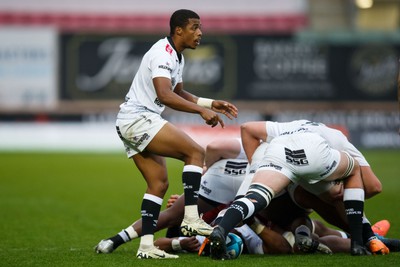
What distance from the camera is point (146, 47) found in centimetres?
2294

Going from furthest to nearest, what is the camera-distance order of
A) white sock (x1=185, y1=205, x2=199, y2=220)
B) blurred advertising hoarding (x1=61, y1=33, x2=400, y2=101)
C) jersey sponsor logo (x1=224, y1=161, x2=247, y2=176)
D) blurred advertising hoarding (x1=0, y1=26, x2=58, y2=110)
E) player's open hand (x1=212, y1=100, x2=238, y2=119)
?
blurred advertising hoarding (x1=0, y1=26, x2=58, y2=110) < blurred advertising hoarding (x1=61, y1=33, x2=400, y2=101) < jersey sponsor logo (x1=224, y1=161, x2=247, y2=176) < player's open hand (x1=212, y1=100, x2=238, y2=119) < white sock (x1=185, y1=205, x2=199, y2=220)

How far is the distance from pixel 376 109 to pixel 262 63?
3.30 m

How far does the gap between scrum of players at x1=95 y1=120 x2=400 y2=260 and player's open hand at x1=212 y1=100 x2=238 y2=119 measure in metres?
0.38

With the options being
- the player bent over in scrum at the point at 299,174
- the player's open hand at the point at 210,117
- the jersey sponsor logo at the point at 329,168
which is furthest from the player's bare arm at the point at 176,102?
the jersey sponsor logo at the point at 329,168

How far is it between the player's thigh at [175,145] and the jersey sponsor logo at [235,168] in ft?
2.66

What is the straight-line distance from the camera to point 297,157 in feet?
21.6

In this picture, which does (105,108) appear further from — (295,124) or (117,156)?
(295,124)

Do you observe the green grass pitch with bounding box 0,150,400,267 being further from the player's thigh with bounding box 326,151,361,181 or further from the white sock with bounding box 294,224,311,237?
the player's thigh with bounding box 326,151,361,181

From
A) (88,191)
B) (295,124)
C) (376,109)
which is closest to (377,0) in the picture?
(376,109)

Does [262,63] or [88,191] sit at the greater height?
[262,63]

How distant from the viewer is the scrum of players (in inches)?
259

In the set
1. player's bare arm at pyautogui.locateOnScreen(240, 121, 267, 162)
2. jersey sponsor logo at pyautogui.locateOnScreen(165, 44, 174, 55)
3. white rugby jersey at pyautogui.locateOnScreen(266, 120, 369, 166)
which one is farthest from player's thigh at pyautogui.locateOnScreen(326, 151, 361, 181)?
jersey sponsor logo at pyautogui.locateOnScreen(165, 44, 174, 55)

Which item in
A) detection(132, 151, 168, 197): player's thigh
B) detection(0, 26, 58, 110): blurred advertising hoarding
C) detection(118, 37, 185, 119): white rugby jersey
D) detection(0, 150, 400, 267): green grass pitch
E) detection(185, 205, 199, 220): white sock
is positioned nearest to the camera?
detection(0, 150, 400, 267): green grass pitch

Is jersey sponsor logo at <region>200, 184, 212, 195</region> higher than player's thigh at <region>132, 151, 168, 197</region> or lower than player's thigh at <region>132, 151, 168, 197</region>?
lower
